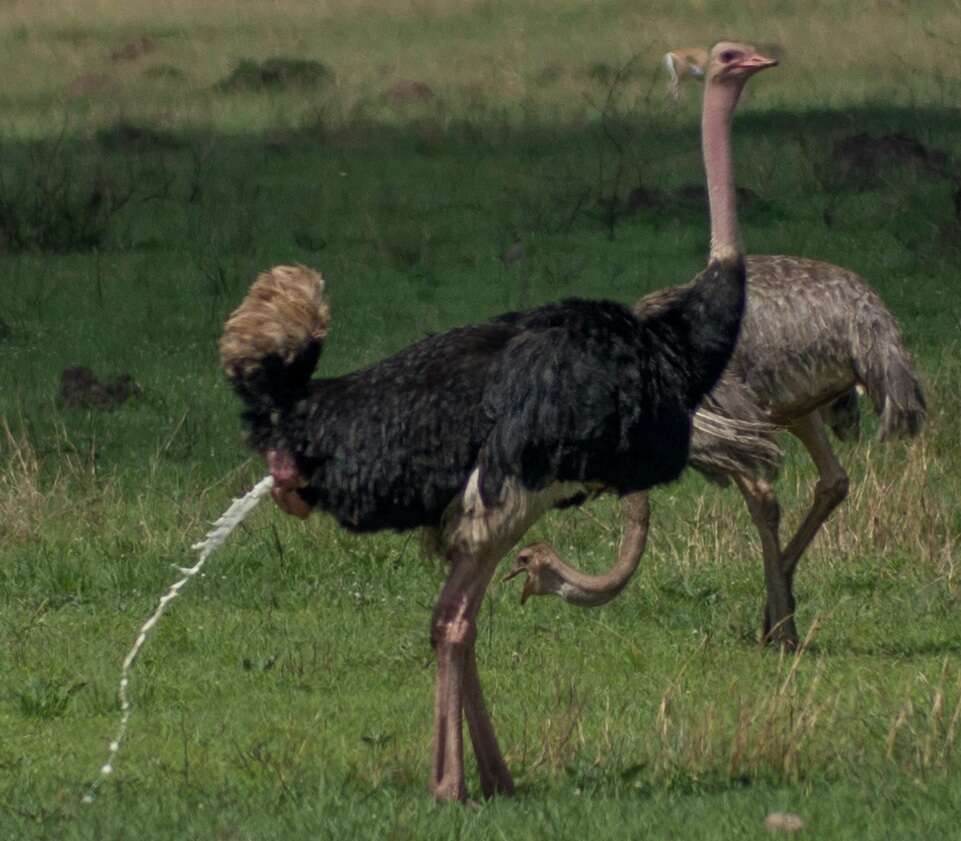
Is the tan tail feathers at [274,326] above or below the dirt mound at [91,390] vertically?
above

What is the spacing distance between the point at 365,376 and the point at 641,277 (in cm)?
870

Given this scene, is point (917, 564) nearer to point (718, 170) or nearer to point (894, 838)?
point (718, 170)

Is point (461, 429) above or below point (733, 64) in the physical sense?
below

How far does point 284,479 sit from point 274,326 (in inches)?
14.9

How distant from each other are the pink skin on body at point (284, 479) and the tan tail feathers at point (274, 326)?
0.22m

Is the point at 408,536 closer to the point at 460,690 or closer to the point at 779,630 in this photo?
the point at 779,630

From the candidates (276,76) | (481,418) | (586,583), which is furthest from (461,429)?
(276,76)

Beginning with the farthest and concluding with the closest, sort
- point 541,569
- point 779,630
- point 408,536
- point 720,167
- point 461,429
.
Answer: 1. point 408,536
2. point 779,630
3. point 541,569
4. point 720,167
5. point 461,429

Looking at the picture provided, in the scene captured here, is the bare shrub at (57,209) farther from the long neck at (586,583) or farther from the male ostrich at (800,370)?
the long neck at (586,583)

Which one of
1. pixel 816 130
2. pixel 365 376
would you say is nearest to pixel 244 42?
pixel 816 130

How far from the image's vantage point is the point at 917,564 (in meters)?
8.77

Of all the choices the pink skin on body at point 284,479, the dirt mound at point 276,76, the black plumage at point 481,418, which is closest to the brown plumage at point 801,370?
the black plumage at point 481,418

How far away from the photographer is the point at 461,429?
19.3 ft

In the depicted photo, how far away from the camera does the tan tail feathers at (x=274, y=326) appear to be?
234 inches
